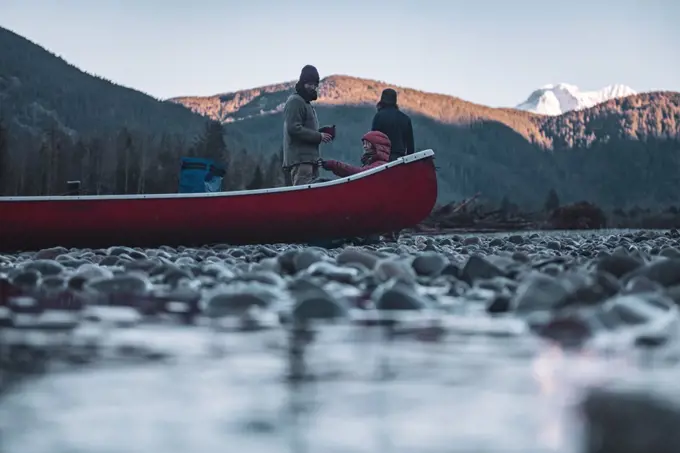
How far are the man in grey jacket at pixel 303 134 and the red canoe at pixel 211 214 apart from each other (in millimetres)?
941

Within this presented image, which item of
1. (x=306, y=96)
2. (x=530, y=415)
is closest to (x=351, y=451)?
(x=530, y=415)

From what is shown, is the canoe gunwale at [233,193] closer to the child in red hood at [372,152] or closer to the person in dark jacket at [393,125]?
the child in red hood at [372,152]

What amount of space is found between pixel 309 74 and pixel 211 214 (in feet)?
6.27

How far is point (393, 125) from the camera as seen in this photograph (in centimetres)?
838

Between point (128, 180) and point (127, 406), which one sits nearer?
point (127, 406)

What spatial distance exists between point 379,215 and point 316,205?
24.8 inches

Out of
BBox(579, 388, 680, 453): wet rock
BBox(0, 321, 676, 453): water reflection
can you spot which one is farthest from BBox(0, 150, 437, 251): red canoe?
BBox(579, 388, 680, 453): wet rock

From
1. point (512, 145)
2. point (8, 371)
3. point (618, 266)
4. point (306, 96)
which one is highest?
point (512, 145)

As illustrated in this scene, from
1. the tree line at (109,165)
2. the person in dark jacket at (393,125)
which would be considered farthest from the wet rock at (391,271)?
the tree line at (109,165)

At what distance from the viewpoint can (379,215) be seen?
21.8 ft

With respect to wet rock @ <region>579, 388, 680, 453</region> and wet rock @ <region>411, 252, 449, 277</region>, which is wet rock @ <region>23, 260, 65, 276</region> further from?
wet rock @ <region>579, 388, 680, 453</region>

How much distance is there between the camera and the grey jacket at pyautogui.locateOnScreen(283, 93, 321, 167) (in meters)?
7.18

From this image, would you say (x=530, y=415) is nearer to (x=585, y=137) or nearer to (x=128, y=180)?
(x=128, y=180)

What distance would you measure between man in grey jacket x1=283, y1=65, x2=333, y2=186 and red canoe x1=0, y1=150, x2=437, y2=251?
94 centimetres
